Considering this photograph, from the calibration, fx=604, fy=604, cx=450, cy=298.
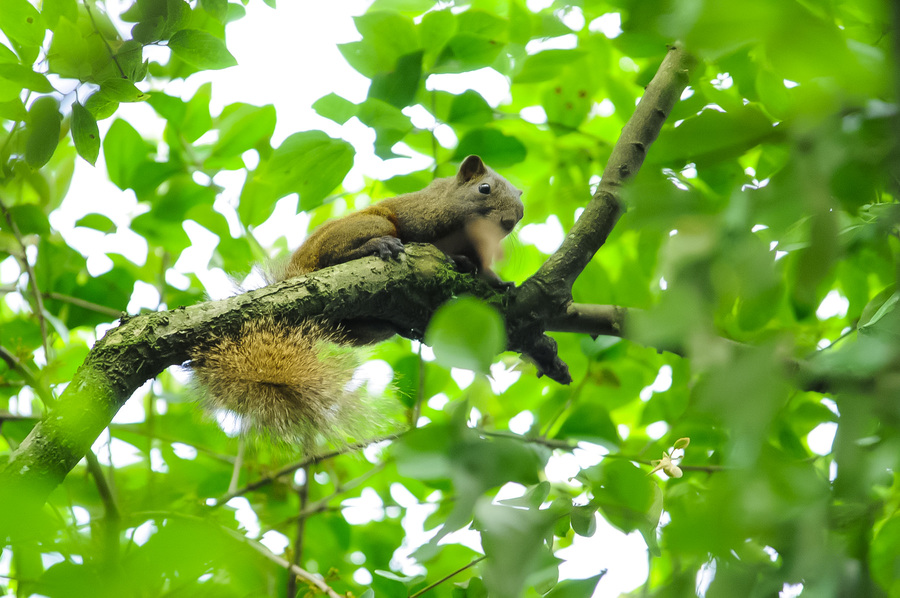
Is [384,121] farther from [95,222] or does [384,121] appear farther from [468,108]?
[95,222]

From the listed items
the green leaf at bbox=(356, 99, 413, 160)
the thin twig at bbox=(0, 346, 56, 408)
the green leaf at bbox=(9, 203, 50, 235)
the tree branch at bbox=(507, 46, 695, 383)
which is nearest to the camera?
the thin twig at bbox=(0, 346, 56, 408)

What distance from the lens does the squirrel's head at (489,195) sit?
2547 millimetres

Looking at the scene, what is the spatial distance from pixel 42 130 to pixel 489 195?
1720 millimetres

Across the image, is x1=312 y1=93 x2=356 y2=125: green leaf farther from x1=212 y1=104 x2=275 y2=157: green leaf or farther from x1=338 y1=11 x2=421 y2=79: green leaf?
x1=212 y1=104 x2=275 y2=157: green leaf

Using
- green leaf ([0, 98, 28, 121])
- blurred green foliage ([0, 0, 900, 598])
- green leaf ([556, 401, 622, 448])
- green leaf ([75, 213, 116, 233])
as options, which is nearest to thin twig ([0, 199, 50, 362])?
blurred green foliage ([0, 0, 900, 598])

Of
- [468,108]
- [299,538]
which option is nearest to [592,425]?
[299,538]

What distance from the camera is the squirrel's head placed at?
2.55m

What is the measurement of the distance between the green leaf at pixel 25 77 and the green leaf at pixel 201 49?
254 millimetres

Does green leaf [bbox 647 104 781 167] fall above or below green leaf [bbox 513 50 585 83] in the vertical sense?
above

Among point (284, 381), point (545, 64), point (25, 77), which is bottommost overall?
point (284, 381)

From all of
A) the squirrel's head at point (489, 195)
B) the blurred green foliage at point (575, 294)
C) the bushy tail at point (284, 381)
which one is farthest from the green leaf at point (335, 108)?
the squirrel's head at point (489, 195)

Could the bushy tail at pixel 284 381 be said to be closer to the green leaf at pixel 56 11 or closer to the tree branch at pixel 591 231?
the tree branch at pixel 591 231

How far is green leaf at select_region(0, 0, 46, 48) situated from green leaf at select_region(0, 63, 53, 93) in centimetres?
7

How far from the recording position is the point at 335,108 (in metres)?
1.73
